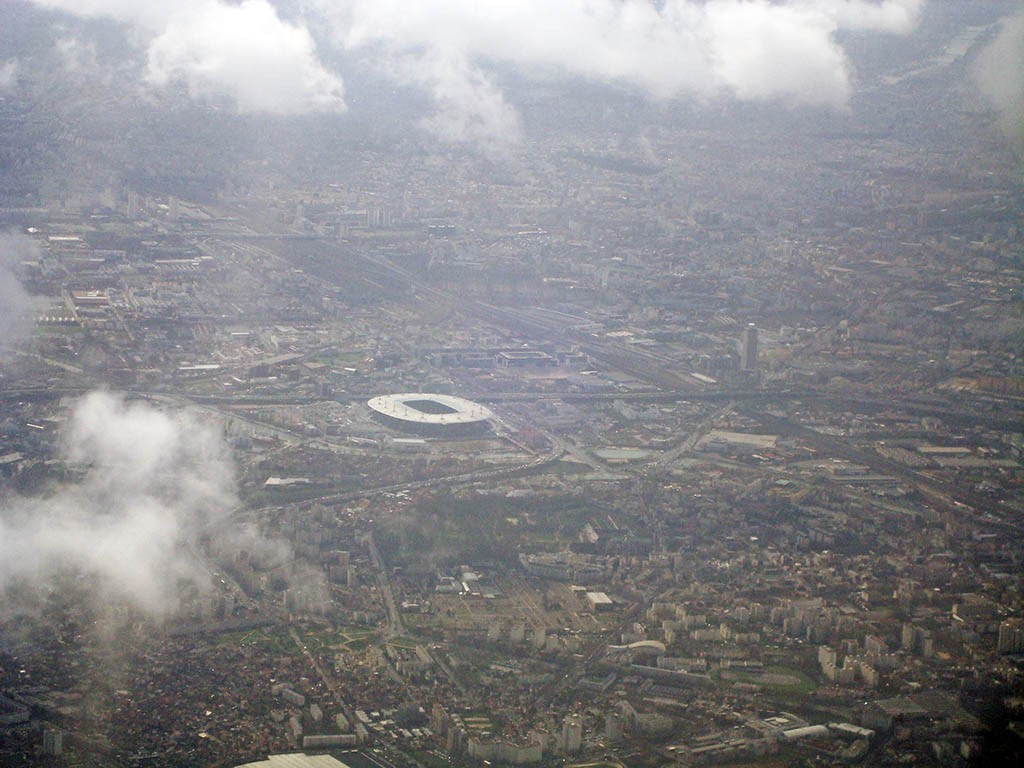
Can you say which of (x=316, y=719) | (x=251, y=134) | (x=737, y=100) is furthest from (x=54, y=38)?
(x=316, y=719)

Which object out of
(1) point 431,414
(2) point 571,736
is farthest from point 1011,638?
(1) point 431,414

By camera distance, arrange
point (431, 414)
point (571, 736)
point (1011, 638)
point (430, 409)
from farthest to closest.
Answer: point (430, 409)
point (431, 414)
point (1011, 638)
point (571, 736)

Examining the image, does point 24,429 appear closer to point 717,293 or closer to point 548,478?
point 548,478

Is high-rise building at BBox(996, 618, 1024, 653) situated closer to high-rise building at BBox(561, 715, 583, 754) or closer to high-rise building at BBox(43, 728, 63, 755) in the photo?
high-rise building at BBox(561, 715, 583, 754)

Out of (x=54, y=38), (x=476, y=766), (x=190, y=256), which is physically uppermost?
(x=54, y=38)

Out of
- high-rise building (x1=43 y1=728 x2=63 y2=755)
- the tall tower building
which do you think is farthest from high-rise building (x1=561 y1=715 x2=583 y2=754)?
the tall tower building

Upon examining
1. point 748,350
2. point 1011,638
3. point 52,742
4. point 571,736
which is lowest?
point 52,742

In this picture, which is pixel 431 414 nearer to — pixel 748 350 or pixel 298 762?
pixel 748 350
